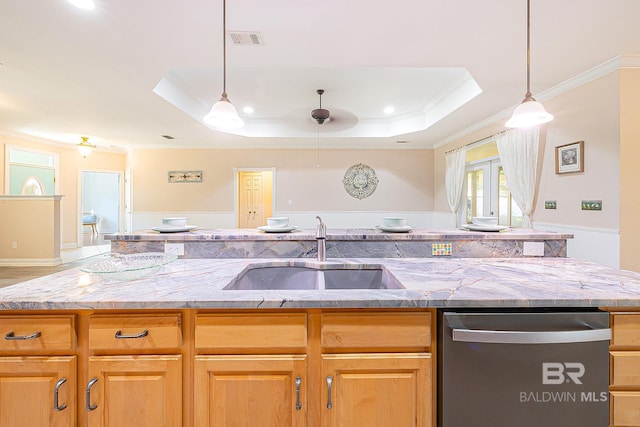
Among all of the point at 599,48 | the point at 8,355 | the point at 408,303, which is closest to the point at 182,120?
the point at 8,355

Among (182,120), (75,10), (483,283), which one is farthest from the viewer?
(182,120)

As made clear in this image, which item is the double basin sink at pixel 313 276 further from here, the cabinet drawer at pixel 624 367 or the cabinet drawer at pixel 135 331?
the cabinet drawer at pixel 624 367

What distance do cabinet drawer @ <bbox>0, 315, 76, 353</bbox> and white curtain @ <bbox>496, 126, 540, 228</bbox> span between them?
4281mm

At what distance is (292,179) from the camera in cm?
642

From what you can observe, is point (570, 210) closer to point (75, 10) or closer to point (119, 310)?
point (119, 310)

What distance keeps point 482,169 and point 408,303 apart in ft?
15.6

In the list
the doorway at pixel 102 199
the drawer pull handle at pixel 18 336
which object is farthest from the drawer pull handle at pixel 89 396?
the doorway at pixel 102 199

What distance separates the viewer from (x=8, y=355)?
98cm

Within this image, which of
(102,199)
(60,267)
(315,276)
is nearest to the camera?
(315,276)

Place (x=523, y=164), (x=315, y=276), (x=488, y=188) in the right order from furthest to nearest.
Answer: (x=488, y=188) < (x=523, y=164) < (x=315, y=276)

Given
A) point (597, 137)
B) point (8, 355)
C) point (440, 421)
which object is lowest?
point (440, 421)

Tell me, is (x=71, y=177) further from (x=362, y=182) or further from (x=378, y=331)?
(x=378, y=331)

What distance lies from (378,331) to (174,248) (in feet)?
4.26

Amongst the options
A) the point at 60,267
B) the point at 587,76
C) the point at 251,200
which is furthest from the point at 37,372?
the point at 251,200
